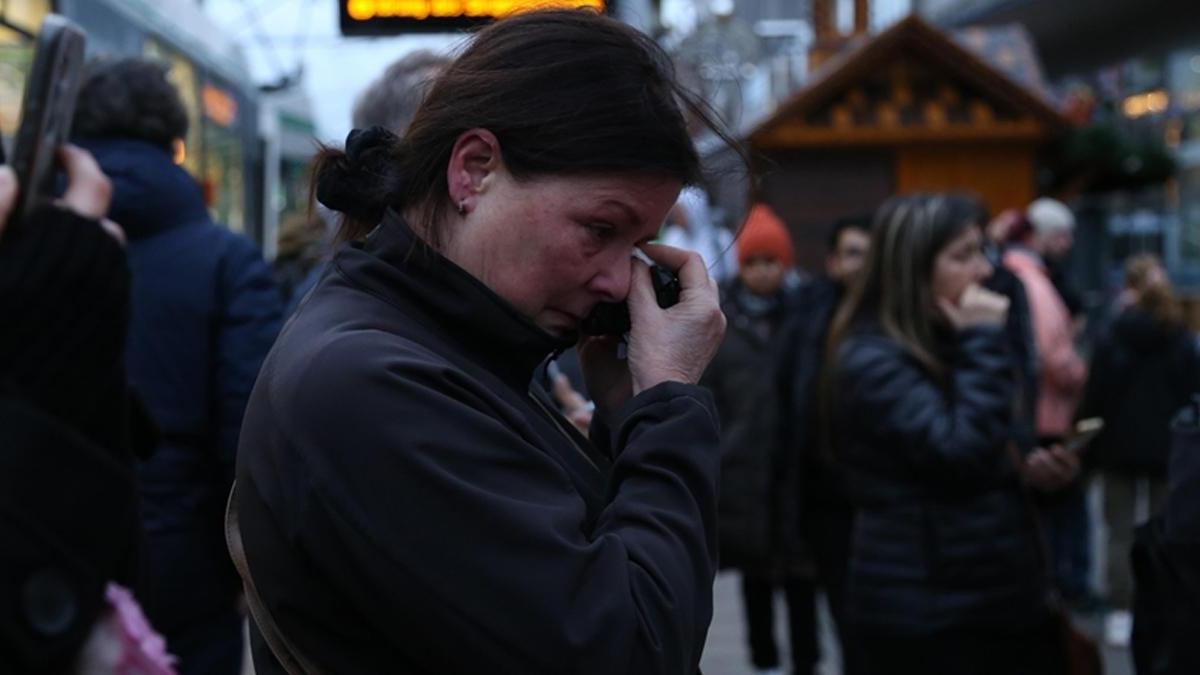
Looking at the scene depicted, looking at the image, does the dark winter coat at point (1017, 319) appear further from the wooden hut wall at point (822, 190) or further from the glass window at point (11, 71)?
the wooden hut wall at point (822, 190)

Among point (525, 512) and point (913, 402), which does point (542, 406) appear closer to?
point (525, 512)

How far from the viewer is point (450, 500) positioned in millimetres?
1585

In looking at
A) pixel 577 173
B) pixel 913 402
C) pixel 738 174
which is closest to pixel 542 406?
pixel 577 173

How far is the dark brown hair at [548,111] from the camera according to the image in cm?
176

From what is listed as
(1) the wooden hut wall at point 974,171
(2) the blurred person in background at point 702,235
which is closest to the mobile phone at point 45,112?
(2) the blurred person in background at point 702,235

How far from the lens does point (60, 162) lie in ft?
8.05

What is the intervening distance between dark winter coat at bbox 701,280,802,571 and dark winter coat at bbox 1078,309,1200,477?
2522 mm

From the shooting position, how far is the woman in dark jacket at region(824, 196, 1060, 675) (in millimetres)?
4230

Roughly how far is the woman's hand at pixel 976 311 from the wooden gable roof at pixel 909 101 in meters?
5.08

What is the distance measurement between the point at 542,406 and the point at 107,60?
2.39 meters

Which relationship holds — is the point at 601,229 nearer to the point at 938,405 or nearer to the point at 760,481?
the point at 938,405

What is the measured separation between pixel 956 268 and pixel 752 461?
7.52 ft

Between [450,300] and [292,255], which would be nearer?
[450,300]

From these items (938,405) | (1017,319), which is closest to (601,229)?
(938,405)
